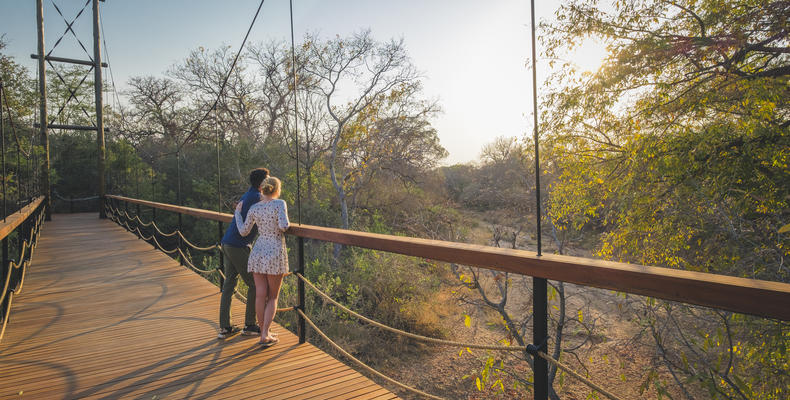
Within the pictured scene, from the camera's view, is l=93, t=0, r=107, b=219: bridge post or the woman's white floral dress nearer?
the woman's white floral dress

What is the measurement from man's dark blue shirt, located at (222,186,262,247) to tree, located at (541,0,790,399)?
344 cm

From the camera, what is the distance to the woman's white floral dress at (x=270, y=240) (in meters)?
2.65

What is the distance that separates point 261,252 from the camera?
2680 millimetres

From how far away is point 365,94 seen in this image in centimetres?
1524

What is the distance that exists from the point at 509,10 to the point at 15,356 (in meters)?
4.69

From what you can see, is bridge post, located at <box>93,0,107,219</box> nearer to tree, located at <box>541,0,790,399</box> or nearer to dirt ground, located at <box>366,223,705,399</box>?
dirt ground, located at <box>366,223,705,399</box>

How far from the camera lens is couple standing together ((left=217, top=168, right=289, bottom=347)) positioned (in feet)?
8.76

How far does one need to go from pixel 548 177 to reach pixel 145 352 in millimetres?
8799

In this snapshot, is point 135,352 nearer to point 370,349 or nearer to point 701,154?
point 701,154

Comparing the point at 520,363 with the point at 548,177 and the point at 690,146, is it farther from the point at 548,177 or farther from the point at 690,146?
the point at 690,146

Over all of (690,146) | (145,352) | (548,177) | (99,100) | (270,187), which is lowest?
(145,352)

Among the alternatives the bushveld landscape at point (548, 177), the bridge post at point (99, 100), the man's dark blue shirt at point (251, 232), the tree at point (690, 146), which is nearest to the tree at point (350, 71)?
the bushveld landscape at point (548, 177)

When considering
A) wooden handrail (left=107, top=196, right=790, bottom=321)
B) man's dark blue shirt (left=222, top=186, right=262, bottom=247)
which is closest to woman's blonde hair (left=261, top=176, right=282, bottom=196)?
man's dark blue shirt (left=222, top=186, right=262, bottom=247)

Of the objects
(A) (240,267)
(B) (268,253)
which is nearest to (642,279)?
(B) (268,253)
